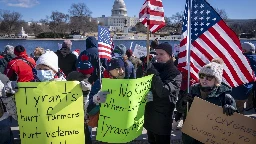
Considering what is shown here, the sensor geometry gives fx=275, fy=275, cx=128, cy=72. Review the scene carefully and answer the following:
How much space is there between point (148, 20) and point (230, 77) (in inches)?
65.1

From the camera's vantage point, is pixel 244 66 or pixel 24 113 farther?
pixel 244 66

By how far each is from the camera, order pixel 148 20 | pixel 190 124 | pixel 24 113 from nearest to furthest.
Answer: pixel 24 113 → pixel 190 124 → pixel 148 20

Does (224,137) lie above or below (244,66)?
below

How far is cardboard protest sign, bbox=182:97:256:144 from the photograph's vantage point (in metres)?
3.12

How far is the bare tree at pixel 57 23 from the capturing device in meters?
84.4

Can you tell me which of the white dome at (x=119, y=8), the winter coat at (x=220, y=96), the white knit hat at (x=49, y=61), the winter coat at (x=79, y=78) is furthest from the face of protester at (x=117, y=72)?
the white dome at (x=119, y=8)

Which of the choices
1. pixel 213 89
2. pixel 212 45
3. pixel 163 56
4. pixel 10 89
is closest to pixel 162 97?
pixel 163 56

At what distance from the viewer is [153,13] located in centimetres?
460

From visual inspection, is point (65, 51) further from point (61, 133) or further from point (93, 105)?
point (61, 133)

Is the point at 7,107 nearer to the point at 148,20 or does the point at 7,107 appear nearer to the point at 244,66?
the point at 148,20

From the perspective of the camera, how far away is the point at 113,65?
3.50m

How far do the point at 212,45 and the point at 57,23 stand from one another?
8721cm

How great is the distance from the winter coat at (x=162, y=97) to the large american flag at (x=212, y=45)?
302 mm

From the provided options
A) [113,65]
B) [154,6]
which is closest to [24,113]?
[113,65]
